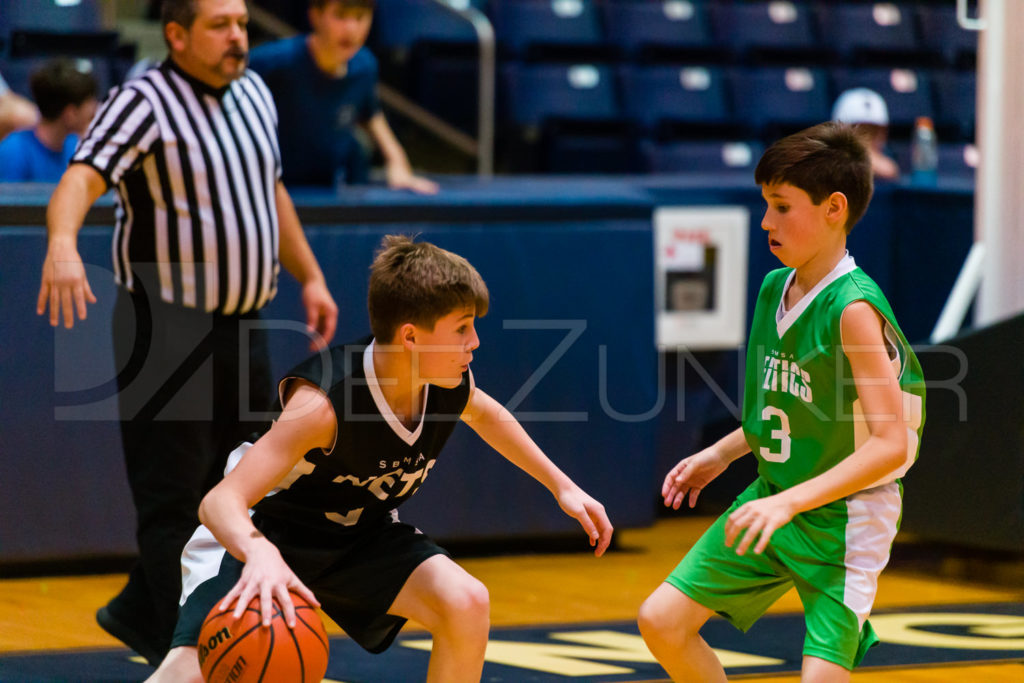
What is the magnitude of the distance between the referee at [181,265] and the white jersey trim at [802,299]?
159 centimetres

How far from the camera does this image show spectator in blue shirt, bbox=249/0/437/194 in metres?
6.09

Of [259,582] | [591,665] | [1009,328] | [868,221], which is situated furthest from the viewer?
[868,221]

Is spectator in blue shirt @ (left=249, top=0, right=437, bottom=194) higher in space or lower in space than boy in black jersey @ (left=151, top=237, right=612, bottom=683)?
higher

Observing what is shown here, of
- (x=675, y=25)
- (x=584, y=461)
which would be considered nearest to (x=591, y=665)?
(x=584, y=461)

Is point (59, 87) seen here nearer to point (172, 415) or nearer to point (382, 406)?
point (172, 415)

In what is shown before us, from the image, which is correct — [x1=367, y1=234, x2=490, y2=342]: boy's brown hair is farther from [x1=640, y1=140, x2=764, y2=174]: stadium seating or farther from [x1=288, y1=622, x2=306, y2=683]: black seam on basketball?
[x1=640, y1=140, x2=764, y2=174]: stadium seating

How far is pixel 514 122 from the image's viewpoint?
9.41 m

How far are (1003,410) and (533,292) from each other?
1982mm

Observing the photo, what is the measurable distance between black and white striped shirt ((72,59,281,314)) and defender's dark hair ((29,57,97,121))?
77.5 inches

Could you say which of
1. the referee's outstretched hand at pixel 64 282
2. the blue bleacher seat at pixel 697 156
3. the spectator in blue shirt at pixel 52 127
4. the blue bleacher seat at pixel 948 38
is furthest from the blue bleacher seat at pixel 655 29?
the referee's outstretched hand at pixel 64 282

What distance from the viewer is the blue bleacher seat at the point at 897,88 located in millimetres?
10594

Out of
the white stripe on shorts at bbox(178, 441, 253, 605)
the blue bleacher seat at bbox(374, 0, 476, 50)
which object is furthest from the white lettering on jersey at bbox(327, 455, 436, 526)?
the blue bleacher seat at bbox(374, 0, 476, 50)

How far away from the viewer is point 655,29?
10.2 meters

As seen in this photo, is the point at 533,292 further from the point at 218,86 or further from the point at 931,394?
the point at 218,86
